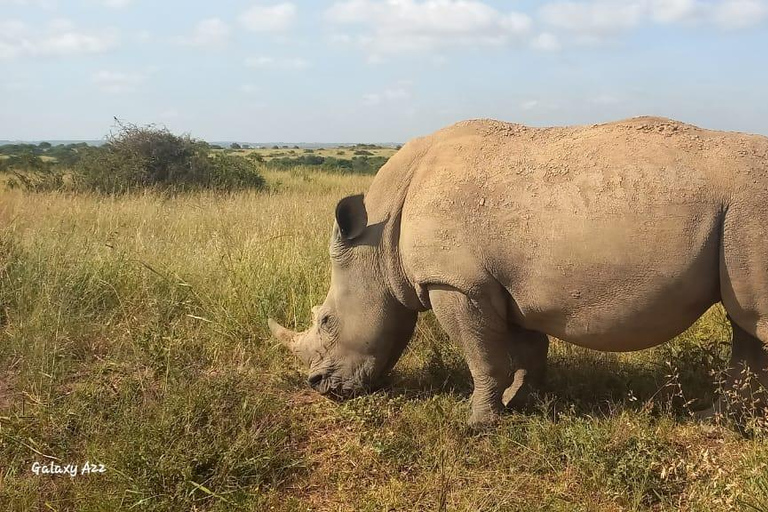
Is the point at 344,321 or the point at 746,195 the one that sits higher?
the point at 746,195

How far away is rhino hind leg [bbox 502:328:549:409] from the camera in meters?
4.52

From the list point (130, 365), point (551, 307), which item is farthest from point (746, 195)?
point (130, 365)

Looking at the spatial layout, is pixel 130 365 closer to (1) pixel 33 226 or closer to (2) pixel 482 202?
(2) pixel 482 202

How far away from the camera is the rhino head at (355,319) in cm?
421

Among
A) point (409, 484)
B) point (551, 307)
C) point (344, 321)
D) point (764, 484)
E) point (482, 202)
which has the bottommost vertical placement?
point (409, 484)

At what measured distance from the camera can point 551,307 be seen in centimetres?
363

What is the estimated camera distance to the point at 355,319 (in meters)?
4.39

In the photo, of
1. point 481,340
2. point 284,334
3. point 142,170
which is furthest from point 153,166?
point 481,340

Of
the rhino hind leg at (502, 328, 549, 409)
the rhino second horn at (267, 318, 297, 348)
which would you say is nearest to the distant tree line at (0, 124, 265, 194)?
→ the rhino second horn at (267, 318, 297, 348)

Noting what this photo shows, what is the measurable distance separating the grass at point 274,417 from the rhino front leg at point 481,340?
0.18 meters

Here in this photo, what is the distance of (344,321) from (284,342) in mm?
760

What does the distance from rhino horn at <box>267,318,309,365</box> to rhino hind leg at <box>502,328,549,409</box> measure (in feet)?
4.89

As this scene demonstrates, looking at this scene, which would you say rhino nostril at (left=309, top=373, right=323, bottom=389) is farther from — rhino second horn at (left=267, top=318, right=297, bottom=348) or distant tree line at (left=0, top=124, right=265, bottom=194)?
distant tree line at (left=0, top=124, right=265, bottom=194)

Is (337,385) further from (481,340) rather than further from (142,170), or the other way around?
(142,170)
